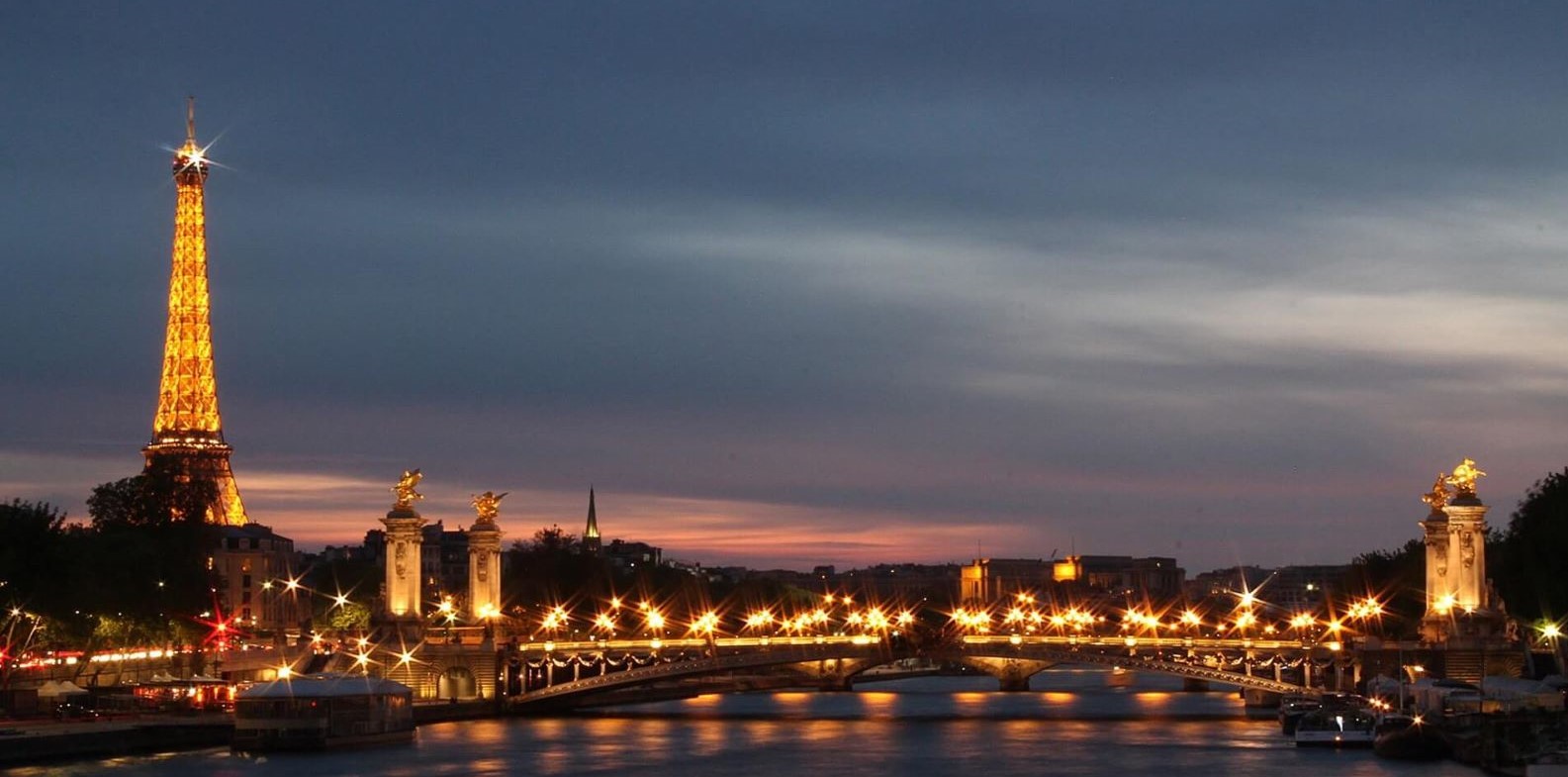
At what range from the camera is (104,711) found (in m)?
76.0

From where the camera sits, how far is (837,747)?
7781 cm

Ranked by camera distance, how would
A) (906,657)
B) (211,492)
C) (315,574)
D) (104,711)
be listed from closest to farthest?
(104,711) < (906,657) < (211,492) < (315,574)

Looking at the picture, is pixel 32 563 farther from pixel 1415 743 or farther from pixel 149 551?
pixel 1415 743

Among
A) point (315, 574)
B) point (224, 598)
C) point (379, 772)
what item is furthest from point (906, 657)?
point (315, 574)

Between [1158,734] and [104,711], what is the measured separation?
3035 cm

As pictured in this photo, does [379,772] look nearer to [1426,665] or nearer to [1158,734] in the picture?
[1158,734]

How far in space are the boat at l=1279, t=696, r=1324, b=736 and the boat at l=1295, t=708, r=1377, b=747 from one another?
65.9 inches

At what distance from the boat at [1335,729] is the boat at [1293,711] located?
65.9 inches

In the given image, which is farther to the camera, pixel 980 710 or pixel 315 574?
pixel 315 574

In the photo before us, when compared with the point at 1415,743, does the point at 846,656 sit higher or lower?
higher

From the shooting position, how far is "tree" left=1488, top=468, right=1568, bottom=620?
83.0 metres

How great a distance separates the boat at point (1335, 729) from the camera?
238ft

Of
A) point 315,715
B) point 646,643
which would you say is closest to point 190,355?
point 646,643

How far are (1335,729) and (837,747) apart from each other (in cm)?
1389
